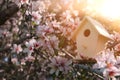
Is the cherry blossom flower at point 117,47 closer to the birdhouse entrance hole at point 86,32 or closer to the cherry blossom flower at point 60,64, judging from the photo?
the birdhouse entrance hole at point 86,32

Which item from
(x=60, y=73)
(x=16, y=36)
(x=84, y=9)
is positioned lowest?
(x=60, y=73)

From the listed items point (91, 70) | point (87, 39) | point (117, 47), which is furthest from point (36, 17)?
point (91, 70)

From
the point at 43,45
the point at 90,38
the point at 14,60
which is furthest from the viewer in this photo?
the point at 14,60

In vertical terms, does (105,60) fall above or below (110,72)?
above

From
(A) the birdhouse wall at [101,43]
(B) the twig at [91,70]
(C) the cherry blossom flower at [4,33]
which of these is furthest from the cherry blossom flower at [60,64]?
(C) the cherry blossom flower at [4,33]

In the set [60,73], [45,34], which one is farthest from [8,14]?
[60,73]

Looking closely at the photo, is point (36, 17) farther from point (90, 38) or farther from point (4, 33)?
point (90, 38)

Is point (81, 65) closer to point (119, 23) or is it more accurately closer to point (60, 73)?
point (60, 73)
